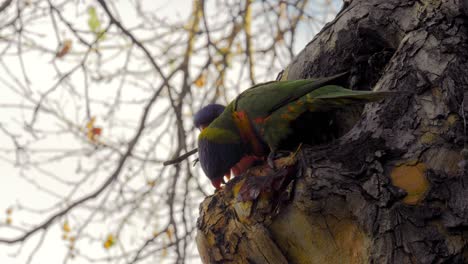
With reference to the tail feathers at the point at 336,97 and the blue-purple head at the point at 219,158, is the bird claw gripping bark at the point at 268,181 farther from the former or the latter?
the blue-purple head at the point at 219,158

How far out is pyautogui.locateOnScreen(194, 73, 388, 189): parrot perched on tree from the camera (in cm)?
190

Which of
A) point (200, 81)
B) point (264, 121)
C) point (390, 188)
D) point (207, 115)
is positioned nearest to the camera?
point (390, 188)

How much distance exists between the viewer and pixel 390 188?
146cm

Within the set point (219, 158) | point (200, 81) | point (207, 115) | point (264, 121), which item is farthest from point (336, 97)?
point (200, 81)

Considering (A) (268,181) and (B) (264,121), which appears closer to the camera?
(A) (268,181)

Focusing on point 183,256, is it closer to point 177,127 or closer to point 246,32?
point 177,127

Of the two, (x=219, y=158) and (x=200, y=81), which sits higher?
(x=200, y=81)

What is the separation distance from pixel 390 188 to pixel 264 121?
2.31 ft

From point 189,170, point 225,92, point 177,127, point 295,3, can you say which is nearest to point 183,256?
point 189,170

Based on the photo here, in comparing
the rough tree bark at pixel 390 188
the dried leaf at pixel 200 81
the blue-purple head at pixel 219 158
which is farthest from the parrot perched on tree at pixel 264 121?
the dried leaf at pixel 200 81

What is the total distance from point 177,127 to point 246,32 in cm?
99

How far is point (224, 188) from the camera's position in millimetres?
1807

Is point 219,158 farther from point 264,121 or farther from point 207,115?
point 207,115

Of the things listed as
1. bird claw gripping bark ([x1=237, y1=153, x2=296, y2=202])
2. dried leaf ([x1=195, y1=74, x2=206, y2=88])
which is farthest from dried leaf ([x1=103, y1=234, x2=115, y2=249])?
bird claw gripping bark ([x1=237, y1=153, x2=296, y2=202])
